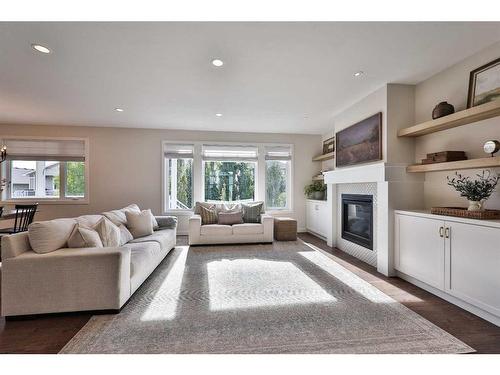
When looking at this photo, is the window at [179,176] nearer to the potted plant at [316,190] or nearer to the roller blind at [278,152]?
the roller blind at [278,152]

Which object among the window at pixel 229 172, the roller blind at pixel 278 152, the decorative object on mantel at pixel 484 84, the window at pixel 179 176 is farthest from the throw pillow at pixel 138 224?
the decorative object on mantel at pixel 484 84

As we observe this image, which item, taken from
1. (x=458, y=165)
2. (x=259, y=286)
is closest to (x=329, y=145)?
(x=458, y=165)

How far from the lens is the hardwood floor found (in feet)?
5.41

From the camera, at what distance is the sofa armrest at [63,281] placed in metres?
1.95

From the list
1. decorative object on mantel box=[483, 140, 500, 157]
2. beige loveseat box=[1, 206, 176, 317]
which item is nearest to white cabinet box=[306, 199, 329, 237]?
decorative object on mantel box=[483, 140, 500, 157]

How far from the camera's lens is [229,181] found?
5.85 meters

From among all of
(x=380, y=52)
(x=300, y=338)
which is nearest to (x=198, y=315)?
(x=300, y=338)

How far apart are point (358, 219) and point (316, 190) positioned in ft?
5.92

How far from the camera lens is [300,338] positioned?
1.70 m

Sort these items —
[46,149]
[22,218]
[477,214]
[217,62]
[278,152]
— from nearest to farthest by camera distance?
[477,214] < [217,62] < [22,218] < [46,149] < [278,152]

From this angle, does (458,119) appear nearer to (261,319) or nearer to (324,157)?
(261,319)

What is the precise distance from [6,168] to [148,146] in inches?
120

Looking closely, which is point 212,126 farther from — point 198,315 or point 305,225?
point 198,315

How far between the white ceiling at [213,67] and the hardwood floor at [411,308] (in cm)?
254
